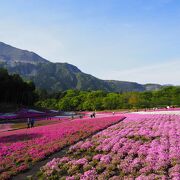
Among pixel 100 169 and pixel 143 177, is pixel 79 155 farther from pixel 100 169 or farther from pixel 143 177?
pixel 143 177

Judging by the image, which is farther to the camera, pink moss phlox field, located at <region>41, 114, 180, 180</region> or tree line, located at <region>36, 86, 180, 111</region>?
tree line, located at <region>36, 86, 180, 111</region>

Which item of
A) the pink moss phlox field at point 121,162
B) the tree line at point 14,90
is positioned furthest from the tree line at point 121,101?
the pink moss phlox field at point 121,162

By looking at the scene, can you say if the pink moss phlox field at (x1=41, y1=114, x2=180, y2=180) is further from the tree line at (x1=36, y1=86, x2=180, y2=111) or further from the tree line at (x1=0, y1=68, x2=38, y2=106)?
the tree line at (x1=36, y1=86, x2=180, y2=111)

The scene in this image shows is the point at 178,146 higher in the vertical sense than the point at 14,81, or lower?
lower

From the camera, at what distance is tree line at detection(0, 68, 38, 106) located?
101 metres

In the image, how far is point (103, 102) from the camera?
394 ft

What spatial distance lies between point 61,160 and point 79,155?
1.93 m

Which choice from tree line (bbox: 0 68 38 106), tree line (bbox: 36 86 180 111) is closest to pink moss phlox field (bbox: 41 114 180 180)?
tree line (bbox: 0 68 38 106)

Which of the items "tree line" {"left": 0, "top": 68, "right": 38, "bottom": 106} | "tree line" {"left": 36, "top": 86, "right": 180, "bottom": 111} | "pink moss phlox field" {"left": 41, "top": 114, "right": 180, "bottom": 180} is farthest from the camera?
"tree line" {"left": 36, "top": 86, "right": 180, "bottom": 111}

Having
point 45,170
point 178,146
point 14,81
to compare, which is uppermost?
point 14,81

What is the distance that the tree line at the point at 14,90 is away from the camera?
101 metres

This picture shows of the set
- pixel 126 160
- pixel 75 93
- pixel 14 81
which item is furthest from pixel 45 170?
pixel 75 93

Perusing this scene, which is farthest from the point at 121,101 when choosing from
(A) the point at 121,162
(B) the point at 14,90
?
(A) the point at 121,162

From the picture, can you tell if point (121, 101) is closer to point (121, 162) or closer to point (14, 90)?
point (14, 90)
